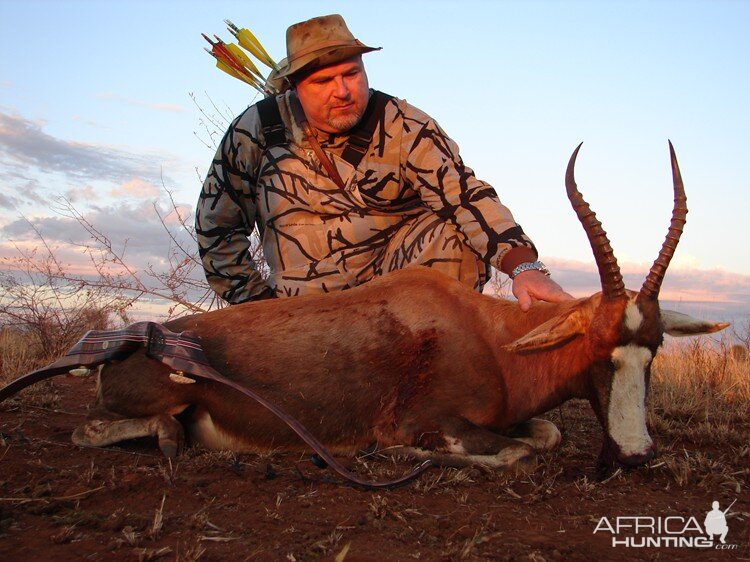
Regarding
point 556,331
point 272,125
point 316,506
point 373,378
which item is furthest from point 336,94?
point 316,506

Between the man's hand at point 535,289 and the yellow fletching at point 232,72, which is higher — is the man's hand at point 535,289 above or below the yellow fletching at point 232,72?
below

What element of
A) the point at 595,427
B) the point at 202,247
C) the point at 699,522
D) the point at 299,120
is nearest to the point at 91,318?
the point at 202,247

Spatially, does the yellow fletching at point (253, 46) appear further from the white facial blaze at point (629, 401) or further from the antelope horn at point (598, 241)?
the white facial blaze at point (629, 401)

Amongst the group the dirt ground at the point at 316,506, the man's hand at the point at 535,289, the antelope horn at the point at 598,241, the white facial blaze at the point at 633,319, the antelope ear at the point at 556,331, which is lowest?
the dirt ground at the point at 316,506

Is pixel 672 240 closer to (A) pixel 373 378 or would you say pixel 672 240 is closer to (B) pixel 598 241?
(B) pixel 598 241

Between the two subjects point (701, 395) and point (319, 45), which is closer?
point (319, 45)

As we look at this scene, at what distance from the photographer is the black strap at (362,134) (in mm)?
5398

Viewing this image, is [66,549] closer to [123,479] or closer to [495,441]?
[123,479]

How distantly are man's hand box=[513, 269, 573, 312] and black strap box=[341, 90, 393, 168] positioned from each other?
169 centimetres

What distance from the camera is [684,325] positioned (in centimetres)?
405

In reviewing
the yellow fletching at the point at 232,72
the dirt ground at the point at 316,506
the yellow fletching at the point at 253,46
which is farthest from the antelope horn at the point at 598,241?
the yellow fletching at the point at 232,72

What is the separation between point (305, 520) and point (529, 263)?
2246 mm

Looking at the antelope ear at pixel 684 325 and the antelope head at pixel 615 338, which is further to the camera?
the antelope ear at pixel 684 325

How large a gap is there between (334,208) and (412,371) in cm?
190
